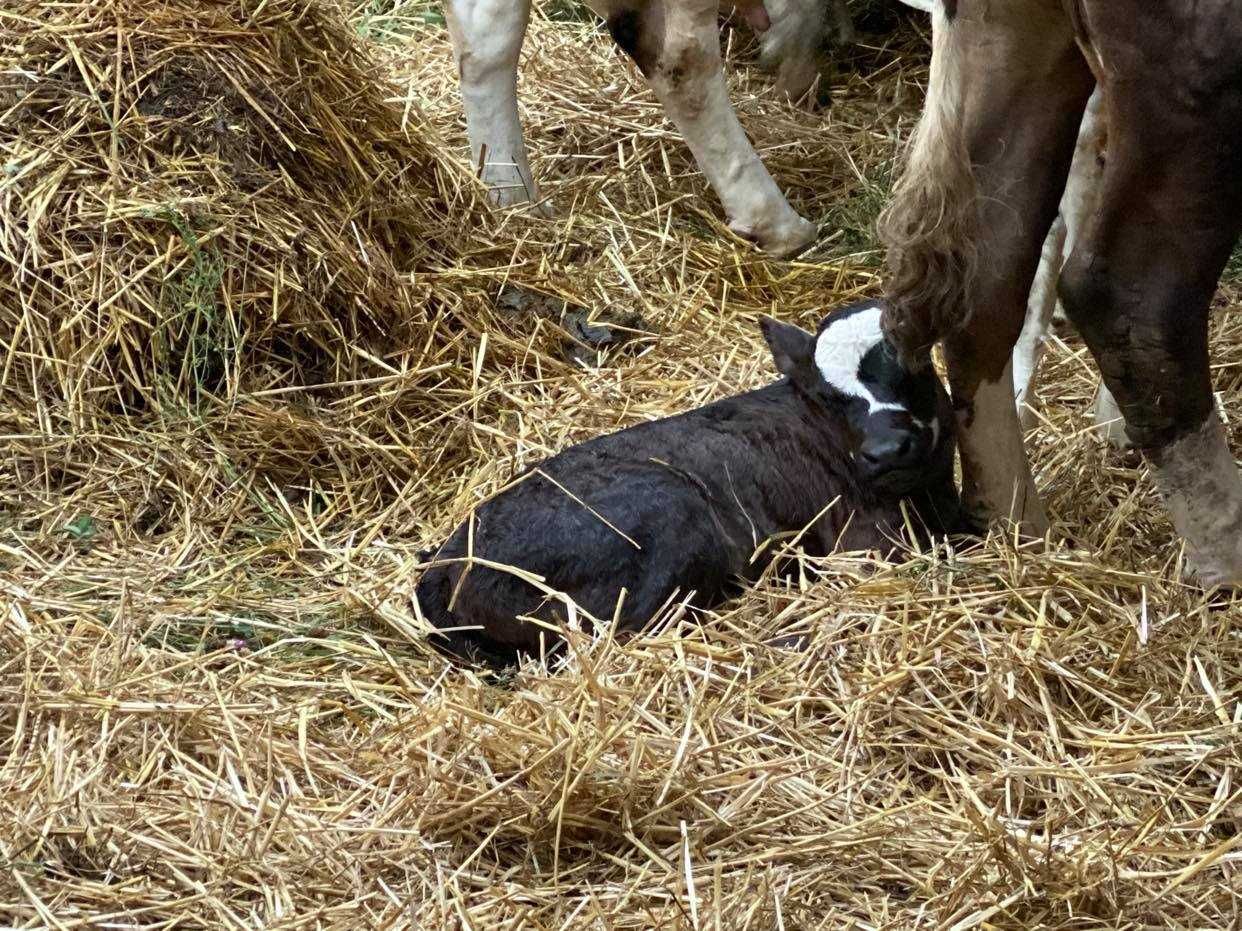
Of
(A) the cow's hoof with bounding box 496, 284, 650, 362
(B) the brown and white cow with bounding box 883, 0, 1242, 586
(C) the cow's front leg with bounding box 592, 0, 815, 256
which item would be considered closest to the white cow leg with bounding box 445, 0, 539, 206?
(C) the cow's front leg with bounding box 592, 0, 815, 256

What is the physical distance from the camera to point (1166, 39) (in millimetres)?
2818

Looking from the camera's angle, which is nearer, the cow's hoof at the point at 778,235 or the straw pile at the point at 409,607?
the straw pile at the point at 409,607

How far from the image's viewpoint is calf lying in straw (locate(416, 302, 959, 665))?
3596 millimetres

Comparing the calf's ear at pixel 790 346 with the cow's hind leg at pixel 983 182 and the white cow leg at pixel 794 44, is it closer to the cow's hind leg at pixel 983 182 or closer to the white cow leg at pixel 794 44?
the cow's hind leg at pixel 983 182

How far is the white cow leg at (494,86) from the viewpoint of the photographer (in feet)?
18.5

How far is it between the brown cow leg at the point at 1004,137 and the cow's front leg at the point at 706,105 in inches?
76.3

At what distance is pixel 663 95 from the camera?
565cm

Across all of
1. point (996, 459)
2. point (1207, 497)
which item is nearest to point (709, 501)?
point (996, 459)

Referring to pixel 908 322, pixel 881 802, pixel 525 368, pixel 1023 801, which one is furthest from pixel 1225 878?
pixel 525 368

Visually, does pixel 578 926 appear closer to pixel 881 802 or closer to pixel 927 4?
pixel 881 802

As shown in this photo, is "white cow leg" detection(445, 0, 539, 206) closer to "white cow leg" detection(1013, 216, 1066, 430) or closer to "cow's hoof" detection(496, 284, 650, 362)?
"cow's hoof" detection(496, 284, 650, 362)

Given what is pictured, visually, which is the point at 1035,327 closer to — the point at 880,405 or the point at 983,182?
the point at 880,405

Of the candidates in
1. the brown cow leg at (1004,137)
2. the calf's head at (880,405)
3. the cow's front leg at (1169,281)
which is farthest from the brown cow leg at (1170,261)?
the calf's head at (880,405)

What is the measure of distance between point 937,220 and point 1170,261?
20.6 inches
